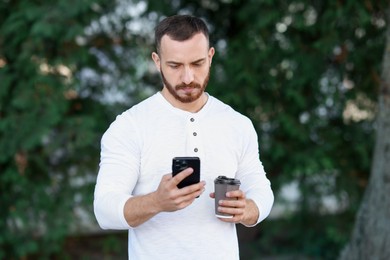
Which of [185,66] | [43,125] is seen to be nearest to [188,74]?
[185,66]

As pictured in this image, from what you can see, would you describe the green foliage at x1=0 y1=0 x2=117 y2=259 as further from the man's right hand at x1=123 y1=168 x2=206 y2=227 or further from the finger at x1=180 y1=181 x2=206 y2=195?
the finger at x1=180 y1=181 x2=206 y2=195

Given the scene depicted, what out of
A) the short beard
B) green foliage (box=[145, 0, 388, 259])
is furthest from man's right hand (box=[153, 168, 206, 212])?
green foliage (box=[145, 0, 388, 259])

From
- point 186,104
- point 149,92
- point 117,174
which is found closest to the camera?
point 117,174

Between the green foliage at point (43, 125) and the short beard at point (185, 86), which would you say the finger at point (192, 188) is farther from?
the green foliage at point (43, 125)

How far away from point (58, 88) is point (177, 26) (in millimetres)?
3273

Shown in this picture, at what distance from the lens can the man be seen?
252 cm

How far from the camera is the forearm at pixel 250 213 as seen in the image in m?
2.53

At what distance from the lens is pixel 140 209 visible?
7.78 feet

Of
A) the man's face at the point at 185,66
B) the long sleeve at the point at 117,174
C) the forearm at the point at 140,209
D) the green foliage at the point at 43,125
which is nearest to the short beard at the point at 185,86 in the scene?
the man's face at the point at 185,66

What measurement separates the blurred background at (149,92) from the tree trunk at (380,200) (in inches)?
25.5

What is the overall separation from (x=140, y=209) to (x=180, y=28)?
71 centimetres

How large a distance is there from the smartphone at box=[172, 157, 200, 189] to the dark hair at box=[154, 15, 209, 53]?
0.50 m

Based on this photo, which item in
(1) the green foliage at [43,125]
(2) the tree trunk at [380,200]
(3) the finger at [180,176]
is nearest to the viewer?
(3) the finger at [180,176]

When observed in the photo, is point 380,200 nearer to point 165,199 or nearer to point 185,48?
point 185,48
